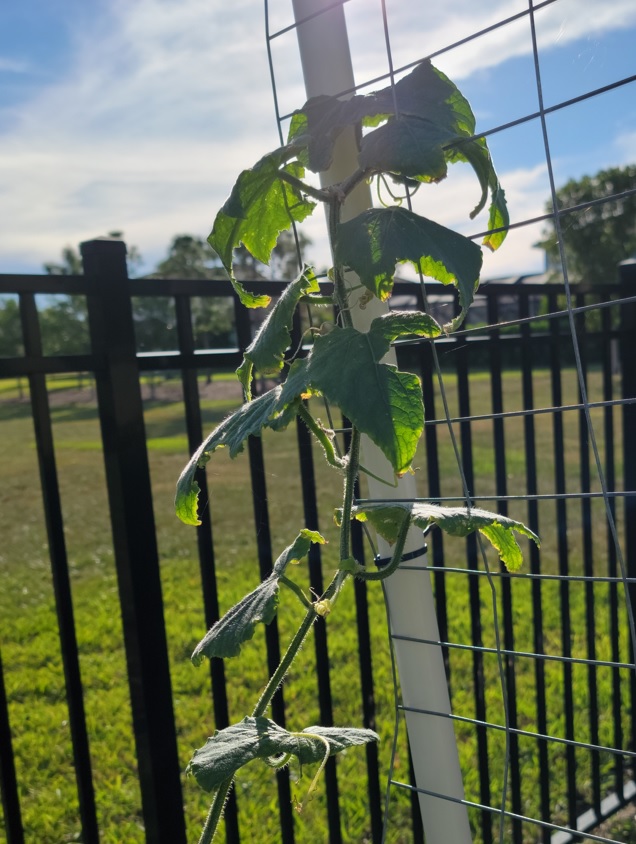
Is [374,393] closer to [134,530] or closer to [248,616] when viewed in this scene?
[248,616]

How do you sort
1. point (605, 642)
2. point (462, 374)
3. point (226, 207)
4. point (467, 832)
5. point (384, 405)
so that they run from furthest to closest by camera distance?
point (605, 642) < point (462, 374) < point (467, 832) < point (226, 207) < point (384, 405)

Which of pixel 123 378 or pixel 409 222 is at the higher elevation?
pixel 409 222

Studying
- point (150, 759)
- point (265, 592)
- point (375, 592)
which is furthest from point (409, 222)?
point (375, 592)

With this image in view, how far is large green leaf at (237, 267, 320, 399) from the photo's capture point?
960 mm

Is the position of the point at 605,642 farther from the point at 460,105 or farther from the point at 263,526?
the point at 460,105

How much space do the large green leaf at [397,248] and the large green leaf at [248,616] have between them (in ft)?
1.23

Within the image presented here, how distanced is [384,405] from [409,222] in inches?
9.6

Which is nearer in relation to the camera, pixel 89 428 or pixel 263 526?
pixel 263 526

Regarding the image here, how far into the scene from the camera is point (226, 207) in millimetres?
970

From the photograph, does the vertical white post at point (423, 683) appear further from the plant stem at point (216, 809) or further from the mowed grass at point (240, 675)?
the mowed grass at point (240, 675)

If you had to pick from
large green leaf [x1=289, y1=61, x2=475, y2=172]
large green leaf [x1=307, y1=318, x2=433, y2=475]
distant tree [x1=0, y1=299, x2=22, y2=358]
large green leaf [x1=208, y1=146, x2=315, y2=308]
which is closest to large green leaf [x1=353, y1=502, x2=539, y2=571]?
large green leaf [x1=307, y1=318, x2=433, y2=475]

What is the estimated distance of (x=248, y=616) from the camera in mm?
1018

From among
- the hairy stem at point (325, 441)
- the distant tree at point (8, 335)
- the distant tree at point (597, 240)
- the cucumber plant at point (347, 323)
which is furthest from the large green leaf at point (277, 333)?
the distant tree at point (597, 240)

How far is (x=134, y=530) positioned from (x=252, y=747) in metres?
0.75
